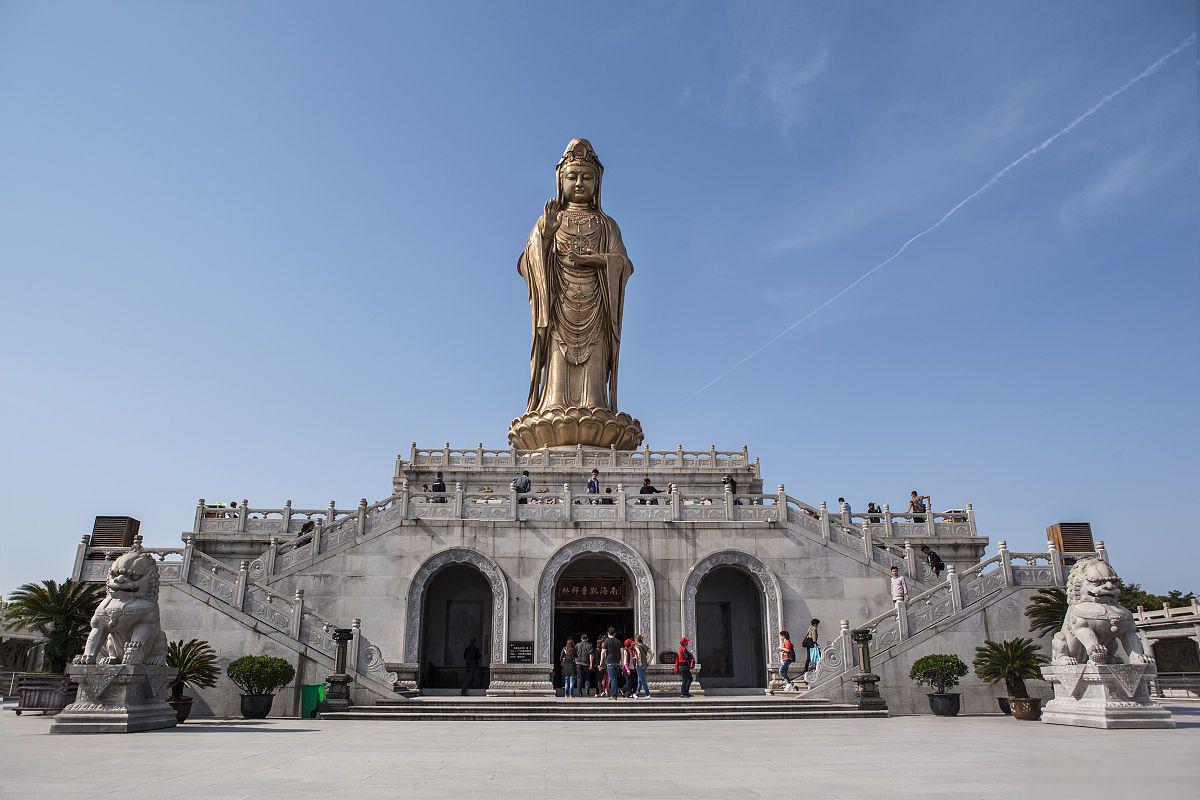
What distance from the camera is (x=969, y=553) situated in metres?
23.7

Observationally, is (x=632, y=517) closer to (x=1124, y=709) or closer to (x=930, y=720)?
(x=930, y=720)

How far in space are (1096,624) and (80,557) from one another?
22.4m

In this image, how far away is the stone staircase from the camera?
1588 centimetres

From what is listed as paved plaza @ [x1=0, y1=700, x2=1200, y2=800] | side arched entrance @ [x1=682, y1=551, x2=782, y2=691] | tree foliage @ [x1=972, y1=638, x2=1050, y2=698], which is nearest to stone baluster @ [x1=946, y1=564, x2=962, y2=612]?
tree foliage @ [x1=972, y1=638, x2=1050, y2=698]

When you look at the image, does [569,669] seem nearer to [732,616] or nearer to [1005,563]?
[732,616]

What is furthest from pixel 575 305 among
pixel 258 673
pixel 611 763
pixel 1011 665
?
pixel 611 763

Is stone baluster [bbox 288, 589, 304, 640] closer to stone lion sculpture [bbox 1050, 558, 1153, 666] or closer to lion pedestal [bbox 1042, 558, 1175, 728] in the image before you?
lion pedestal [bbox 1042, 558, 1175, 728]

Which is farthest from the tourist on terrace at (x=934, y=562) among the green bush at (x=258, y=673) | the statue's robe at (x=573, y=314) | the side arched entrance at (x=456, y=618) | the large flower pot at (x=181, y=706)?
the large flower pot at (x=181, y=706)

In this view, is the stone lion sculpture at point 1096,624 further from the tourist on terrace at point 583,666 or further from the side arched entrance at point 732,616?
the tourist on terrace at point 583,666

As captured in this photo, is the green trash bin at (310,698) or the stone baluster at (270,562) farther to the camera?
the stone baluster at (270,562)

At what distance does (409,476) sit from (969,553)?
58.8 ft

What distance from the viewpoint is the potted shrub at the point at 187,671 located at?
14672 mm

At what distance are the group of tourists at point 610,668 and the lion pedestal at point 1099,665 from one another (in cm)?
817

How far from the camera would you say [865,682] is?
661 inches
